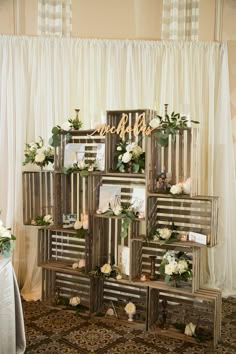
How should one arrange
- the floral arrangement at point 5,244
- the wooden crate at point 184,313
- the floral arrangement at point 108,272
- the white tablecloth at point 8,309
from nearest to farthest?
the white tablecloth at point 8,309 → the floral arrangement at point 5,244 → the wooden crate at point 184,313 → the floral arrangement at point 108,272

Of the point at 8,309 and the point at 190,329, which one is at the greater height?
the point at 8,309

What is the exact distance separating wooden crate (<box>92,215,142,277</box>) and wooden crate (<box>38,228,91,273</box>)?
0.60ft

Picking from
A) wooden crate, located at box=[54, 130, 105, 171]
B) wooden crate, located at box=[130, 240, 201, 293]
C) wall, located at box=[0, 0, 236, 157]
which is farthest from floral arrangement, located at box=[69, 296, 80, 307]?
wall, located at box=[0, 0, 236, 157]

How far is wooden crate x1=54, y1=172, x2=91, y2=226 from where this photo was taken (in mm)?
3561

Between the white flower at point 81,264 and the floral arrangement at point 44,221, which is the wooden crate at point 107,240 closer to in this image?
the white flower at point 81,264

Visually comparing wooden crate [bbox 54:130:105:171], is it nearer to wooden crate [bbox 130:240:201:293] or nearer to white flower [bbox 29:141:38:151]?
white flower [bbox 29:141:38:151]

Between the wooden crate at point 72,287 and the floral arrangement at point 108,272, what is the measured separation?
5.0 inches

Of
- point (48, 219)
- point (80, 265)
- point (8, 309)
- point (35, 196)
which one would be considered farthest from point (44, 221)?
point (8, 309)

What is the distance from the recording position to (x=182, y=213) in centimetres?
318

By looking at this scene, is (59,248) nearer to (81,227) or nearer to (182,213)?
(81,227)

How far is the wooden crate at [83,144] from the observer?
3.41m

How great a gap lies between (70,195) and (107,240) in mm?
536

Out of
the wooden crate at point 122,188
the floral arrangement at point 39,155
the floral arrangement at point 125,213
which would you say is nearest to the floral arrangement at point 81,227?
the wooden crate at point 122,188

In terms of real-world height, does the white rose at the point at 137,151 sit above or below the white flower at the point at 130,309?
above
